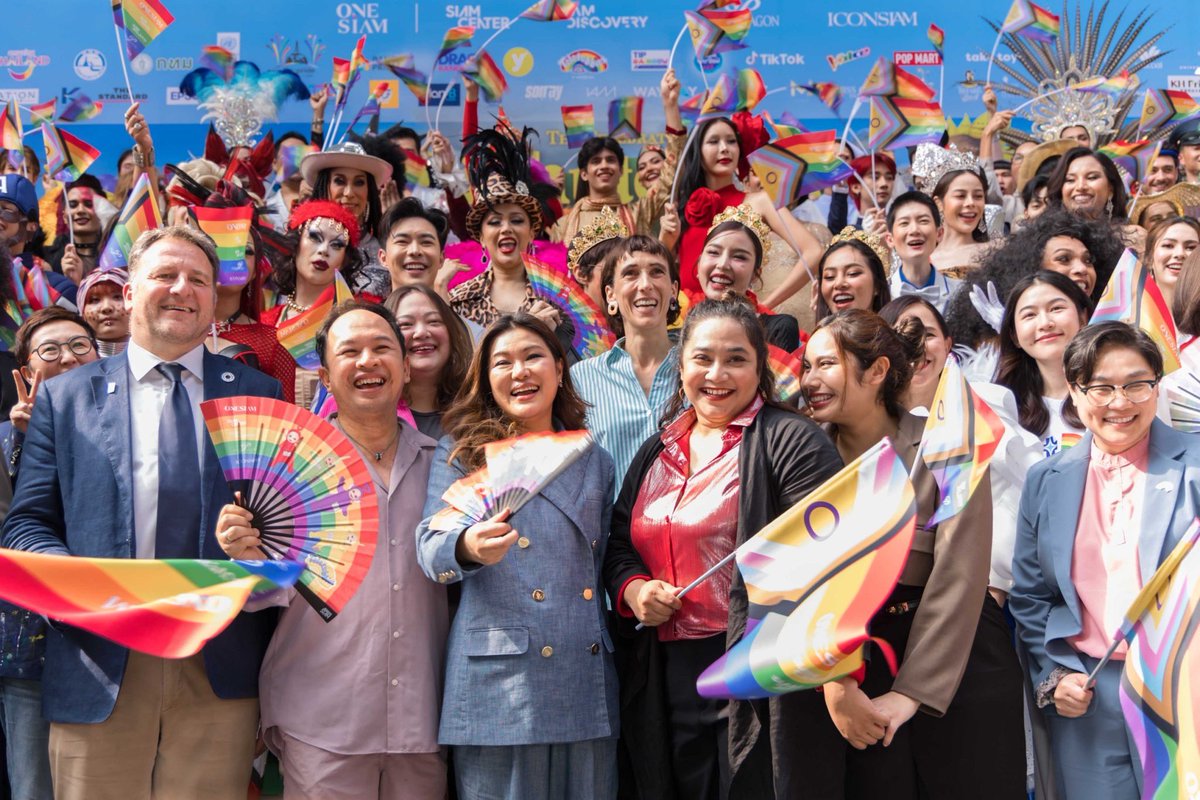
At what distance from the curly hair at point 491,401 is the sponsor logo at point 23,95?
7842 millimetres

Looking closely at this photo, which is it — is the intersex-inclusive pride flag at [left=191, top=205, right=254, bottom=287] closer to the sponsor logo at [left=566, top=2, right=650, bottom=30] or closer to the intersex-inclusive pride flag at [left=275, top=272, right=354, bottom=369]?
the intersex-inclusive pride flag at [left=275, top=272, right=354, bottom=369]

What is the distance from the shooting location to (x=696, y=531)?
320 centimetres

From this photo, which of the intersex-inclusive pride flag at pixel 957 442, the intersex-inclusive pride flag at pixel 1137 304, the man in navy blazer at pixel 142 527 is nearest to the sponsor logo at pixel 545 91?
the intersex-inclusive pride flag at pixel 1137 304

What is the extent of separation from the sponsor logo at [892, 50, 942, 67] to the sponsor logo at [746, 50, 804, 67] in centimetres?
75

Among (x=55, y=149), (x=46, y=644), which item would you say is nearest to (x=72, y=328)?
(x=46, y=644)

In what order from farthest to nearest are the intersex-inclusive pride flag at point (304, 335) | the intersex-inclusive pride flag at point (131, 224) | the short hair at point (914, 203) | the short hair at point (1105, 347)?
the short hair at point (914, 203) < the intersex-inclusive pride flag at point (131, 224) < the intersex-inclusive pride flag at point (304, 335) < the short hair at point (1105, 347)

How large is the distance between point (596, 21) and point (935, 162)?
12.7 ft

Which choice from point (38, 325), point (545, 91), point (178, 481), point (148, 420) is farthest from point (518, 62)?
point (178, 481)

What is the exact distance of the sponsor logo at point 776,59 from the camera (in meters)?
9.91

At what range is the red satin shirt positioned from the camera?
10.5 feet

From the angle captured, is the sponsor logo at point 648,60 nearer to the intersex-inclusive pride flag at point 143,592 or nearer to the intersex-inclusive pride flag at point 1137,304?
the intersex-inclusive pride flag at point 1137,304

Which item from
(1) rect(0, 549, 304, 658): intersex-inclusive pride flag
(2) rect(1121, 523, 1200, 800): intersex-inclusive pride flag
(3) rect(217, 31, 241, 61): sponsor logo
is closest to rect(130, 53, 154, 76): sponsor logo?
(3) rect(217, 31, 241, 61): sponsor logo

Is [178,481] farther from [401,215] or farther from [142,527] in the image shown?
[401,215]

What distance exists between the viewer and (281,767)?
3.27 m
